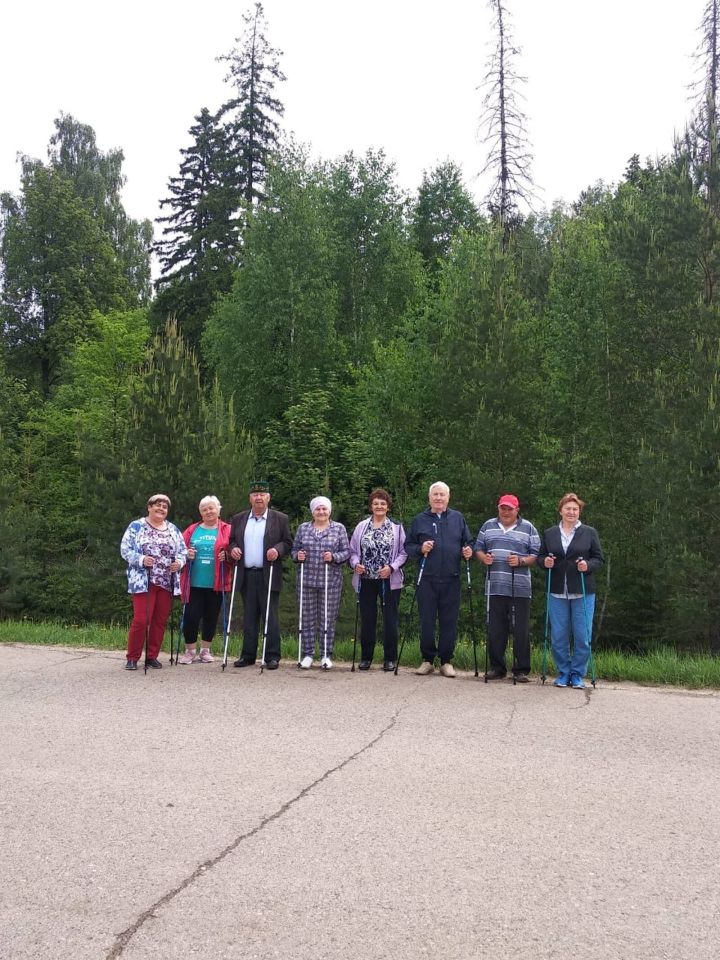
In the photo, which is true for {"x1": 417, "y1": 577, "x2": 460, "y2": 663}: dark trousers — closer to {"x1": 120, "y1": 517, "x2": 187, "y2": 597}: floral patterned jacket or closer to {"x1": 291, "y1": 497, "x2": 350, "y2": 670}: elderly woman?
{"x1": 291, "y1": 497, "x2": 350, "y2": 670}: elderly woman

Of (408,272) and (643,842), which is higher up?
(408,272)

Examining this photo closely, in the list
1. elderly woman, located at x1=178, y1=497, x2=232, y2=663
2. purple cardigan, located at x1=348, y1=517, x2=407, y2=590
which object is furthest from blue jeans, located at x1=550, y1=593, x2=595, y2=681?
elderly woman, located at x1=178, y1=497, x2=232, y2=663

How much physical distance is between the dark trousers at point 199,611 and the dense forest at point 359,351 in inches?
332

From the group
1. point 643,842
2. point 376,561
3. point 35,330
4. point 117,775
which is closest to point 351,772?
point 117,775

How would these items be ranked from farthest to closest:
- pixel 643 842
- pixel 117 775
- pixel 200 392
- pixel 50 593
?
pixel 50 593 → pixel 200 392 → pixel 117 775 → pixel 643 842

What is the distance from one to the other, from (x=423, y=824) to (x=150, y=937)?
1.58 meters

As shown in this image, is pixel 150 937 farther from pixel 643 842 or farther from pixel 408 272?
pixel 408 272

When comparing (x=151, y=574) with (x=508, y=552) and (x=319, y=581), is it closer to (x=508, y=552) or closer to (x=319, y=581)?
Result: (x=319, y=581)

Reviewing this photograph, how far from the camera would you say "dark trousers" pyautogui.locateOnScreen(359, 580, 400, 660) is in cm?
951

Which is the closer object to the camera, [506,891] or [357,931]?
[357,931]

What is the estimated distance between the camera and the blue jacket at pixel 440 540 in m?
9.34

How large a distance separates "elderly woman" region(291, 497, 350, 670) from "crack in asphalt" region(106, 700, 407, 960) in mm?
3846

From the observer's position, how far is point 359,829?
440 centimetres

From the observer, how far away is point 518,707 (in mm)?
7402
